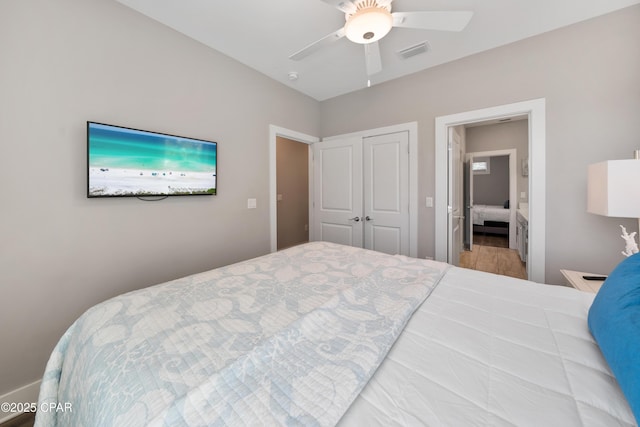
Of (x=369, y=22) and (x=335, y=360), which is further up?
(x=369, y=22)

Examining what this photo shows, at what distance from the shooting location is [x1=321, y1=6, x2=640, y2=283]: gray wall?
1899 mm

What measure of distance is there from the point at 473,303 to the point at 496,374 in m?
0.48

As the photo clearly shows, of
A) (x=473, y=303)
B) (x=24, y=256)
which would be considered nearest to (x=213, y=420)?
(x=473, y=303)

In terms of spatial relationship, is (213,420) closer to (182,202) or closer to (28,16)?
(182,202)

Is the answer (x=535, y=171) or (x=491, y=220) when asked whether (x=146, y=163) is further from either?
(x=491, y=220)

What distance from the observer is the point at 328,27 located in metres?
2.05

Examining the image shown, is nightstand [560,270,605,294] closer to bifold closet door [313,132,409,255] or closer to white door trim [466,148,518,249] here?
bifold closet door [313,132,409,255]

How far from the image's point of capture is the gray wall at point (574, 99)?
190 cm

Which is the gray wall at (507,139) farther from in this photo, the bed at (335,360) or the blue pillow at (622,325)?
the blue pillow at (622,325)

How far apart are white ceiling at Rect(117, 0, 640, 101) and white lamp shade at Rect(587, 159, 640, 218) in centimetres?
135

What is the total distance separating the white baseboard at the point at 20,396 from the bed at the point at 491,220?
25.1ft

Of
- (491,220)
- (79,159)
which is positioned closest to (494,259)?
(491,220)

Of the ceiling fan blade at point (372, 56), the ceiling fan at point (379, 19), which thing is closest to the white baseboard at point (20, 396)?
the ceiling fan at point (379, 19)

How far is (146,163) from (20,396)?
5.47 feet
